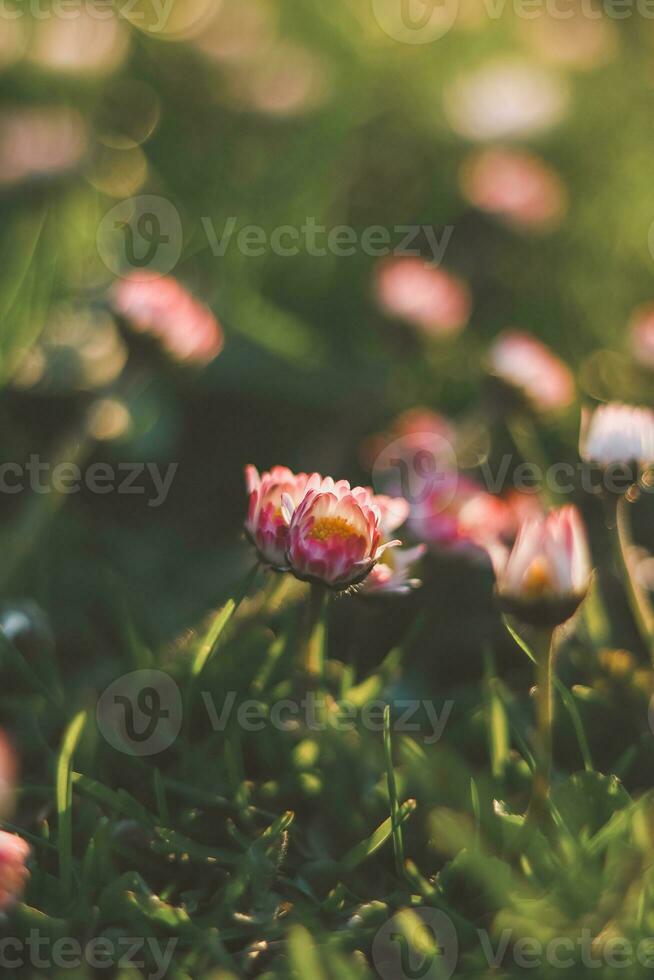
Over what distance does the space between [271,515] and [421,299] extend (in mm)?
608

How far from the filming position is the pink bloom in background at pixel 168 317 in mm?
1107

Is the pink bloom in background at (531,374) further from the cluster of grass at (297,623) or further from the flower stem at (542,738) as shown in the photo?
the flower stem at (542,738)

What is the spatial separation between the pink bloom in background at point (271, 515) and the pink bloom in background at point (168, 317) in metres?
0.34

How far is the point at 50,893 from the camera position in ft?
2.47

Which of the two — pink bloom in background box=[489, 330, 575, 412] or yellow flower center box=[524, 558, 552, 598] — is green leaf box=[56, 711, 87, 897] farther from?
pink bloom in background box=[489, 330, 575, 412]

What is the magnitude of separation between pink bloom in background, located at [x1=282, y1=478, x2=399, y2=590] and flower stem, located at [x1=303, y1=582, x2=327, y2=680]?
3 cm

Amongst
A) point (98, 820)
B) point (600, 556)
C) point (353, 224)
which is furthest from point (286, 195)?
point (98, 820)

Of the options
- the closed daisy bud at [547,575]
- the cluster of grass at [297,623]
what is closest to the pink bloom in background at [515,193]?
the cluster of grass at [297,623]

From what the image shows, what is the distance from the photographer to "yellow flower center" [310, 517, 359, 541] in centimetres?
76

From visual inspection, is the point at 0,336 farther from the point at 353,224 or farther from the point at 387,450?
the point at 353,224

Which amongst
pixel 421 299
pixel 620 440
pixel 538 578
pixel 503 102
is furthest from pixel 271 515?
pixel 503 102

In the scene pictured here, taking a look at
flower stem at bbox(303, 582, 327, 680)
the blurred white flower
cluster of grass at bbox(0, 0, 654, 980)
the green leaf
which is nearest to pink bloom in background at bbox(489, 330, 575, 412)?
cluster of grass at bbox(0, 0, 654, 980)

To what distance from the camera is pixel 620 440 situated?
905mm

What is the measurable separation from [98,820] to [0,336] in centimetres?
66
